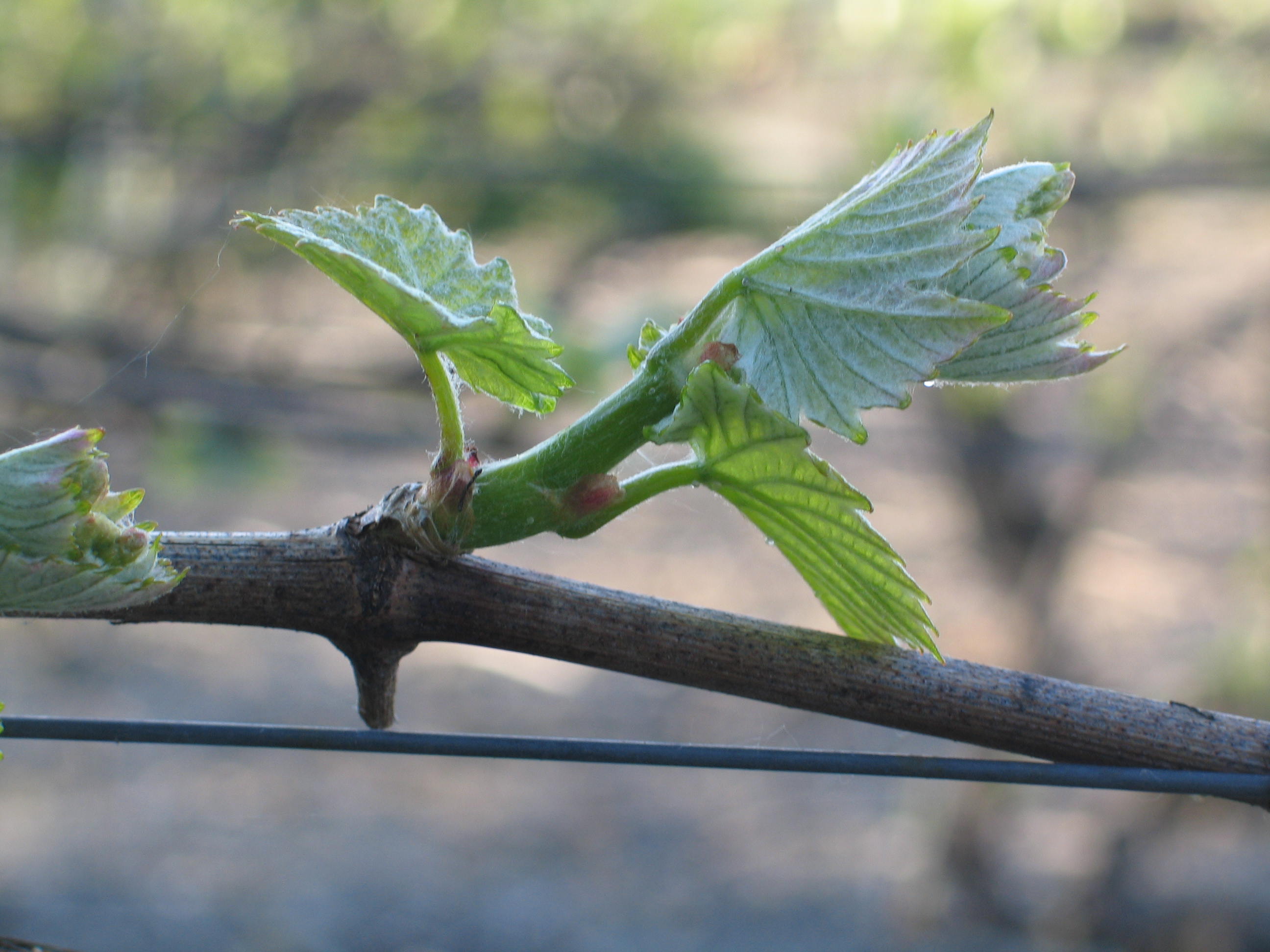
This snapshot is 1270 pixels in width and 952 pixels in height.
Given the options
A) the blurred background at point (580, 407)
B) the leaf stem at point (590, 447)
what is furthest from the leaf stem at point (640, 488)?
the blurred background at point (580, 407)

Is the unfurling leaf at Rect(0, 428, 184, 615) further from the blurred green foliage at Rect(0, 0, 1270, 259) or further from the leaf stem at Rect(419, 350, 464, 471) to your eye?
the blurred green foliage at Rect(0, 0, 1270, 259)

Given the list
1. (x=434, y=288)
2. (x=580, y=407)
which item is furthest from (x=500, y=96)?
(x=434, y=288)

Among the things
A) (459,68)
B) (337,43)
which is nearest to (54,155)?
(337,43)

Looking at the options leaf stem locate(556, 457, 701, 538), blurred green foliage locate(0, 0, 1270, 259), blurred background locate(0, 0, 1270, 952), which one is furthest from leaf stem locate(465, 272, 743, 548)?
blurred green foliage locate(0, 0, 1270, 259)

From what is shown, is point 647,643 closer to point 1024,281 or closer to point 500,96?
point 1024,281

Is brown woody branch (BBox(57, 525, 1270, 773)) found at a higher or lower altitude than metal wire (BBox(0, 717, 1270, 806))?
higher

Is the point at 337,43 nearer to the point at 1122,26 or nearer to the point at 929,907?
the point at 1122,26
